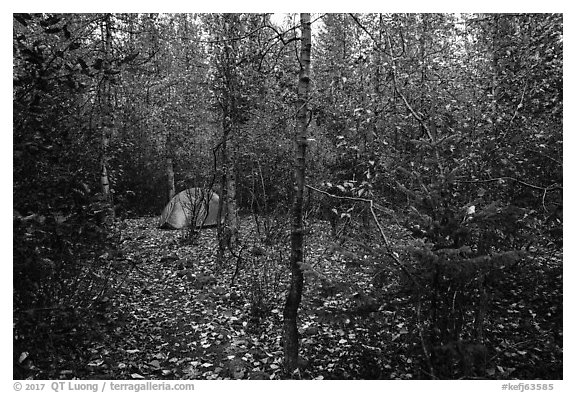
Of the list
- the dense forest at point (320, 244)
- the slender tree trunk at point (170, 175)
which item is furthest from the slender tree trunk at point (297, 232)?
the slender tree trunk at point (170, 175)

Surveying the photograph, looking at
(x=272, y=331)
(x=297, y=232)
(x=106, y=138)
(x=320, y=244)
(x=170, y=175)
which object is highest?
(x=106, y=138)

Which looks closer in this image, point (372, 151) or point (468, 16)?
point (372, 151)

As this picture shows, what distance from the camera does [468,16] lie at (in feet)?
24.5

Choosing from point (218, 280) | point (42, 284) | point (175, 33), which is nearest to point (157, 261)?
point (218, 280)

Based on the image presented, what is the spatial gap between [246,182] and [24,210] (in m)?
7.84

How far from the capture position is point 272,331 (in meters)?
4.42

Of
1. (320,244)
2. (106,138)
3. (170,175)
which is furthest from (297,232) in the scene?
(170,175)

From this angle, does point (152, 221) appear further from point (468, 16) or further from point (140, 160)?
point (468, 16)

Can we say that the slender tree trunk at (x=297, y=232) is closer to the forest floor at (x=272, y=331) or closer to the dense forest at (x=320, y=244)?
the dense forest at (x=320, y=244)

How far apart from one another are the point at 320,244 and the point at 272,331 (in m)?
3.08

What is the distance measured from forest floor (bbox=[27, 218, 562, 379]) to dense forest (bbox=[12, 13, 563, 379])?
22mm

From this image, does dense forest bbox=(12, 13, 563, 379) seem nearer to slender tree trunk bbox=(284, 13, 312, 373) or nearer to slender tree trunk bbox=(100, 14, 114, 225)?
slender tree trunk bbox=(284, 13, 312, 373)

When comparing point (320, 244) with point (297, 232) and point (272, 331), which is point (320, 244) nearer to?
point (272, 331)

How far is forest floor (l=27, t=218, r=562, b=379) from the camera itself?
2.99 m
